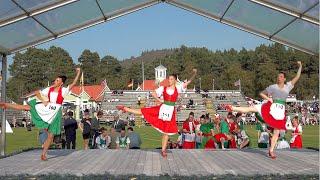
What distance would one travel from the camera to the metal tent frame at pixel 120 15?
13.4 m

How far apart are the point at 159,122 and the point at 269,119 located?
9.85ft

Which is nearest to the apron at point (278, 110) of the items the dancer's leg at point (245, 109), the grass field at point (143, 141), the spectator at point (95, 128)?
the dancer's leg at point (245, 109)

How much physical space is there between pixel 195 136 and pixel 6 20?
8374 mm

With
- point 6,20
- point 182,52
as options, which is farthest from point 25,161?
point 182,52

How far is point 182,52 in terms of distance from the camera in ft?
575

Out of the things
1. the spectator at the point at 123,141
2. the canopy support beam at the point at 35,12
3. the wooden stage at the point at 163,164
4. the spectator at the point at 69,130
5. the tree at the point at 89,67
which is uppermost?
the tree at the point at 89,67

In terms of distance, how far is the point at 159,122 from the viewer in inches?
539

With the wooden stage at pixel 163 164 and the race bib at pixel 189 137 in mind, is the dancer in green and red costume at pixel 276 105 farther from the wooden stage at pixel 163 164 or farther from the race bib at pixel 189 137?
the race bib at pixel 189 137

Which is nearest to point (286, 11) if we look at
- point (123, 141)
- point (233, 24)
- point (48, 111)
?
point (233, 24)

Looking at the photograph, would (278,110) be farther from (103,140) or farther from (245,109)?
(103,140)

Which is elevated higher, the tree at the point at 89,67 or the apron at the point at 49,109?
the tree at the point at 89,67

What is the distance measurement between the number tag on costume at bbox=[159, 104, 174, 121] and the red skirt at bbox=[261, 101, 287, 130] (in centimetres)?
253

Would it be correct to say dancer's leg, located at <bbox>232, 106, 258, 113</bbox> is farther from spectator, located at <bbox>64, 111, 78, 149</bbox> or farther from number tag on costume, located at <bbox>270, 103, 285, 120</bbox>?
spectator, located at <bbox>64, 111, 78, 149</bbox>

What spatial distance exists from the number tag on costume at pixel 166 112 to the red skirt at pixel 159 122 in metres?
0.10
